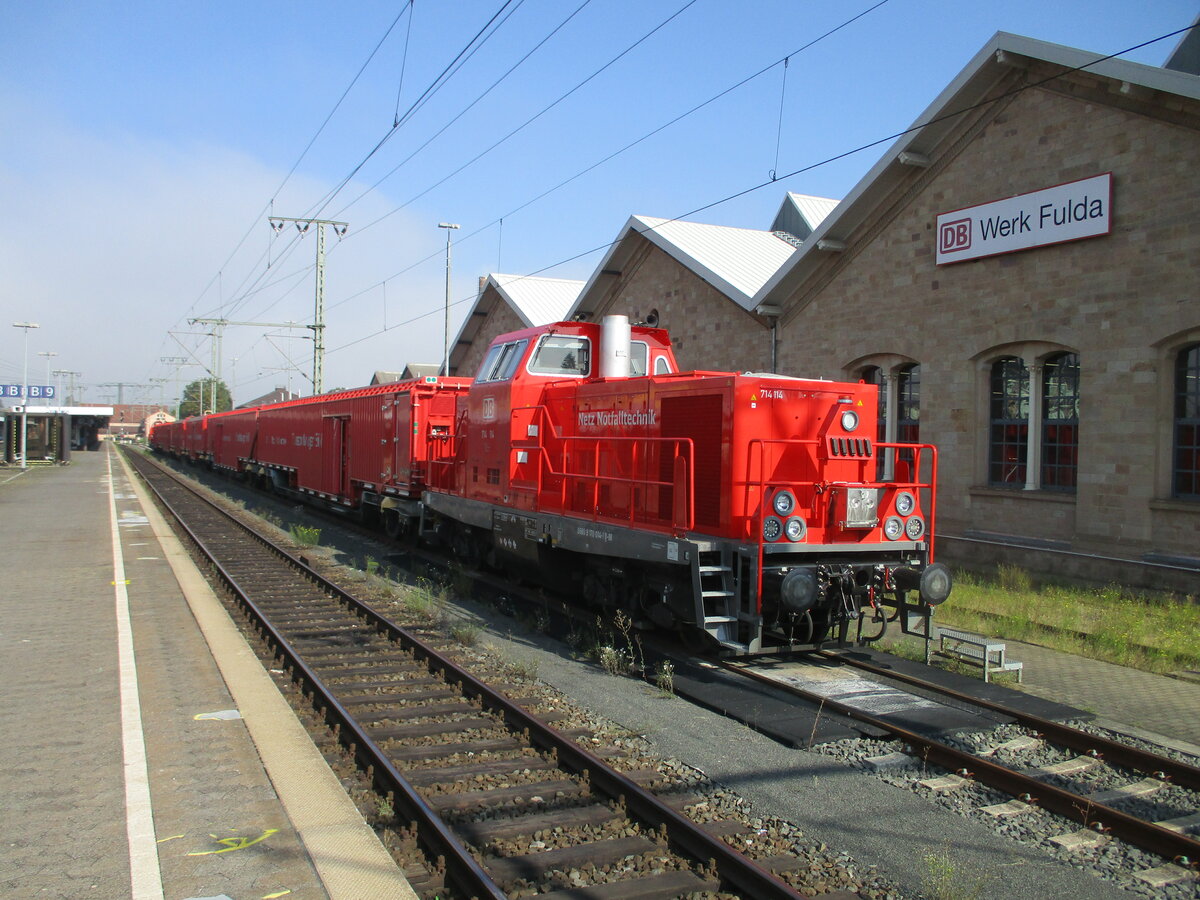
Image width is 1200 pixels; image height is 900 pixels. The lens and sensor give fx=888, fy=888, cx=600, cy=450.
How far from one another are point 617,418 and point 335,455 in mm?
13267

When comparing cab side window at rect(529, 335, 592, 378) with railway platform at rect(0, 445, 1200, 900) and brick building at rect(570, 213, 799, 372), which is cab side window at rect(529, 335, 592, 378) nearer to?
railway platform at rect(0, 445, 1200, 900)

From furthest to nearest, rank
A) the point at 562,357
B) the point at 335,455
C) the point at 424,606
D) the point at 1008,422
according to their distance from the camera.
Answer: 1. the point at 335,455
2. the point at 1008,422
3. the point at 562,357
4. the point at 424,606

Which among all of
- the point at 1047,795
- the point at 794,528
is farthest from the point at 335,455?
the point at 1047,795

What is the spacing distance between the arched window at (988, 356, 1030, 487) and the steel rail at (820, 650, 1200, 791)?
829cm

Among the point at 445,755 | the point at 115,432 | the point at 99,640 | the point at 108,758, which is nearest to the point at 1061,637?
the point at 445,755

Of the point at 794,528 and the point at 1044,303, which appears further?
the point at 1044,303

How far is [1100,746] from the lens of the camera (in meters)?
6.16

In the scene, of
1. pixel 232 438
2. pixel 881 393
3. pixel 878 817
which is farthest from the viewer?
pixel 232 438

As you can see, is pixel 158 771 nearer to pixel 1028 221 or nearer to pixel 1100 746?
pixel 1100 746

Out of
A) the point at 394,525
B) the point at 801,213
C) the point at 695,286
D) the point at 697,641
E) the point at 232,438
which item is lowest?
the point at 697,641

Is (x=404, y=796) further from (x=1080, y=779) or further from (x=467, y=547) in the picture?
(x=467, y=547)

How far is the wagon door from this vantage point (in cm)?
2052

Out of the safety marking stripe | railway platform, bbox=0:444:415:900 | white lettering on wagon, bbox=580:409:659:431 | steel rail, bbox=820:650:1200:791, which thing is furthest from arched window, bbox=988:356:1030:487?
the safety marking stripe

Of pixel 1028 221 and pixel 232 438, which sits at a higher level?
pixel 1028 221
